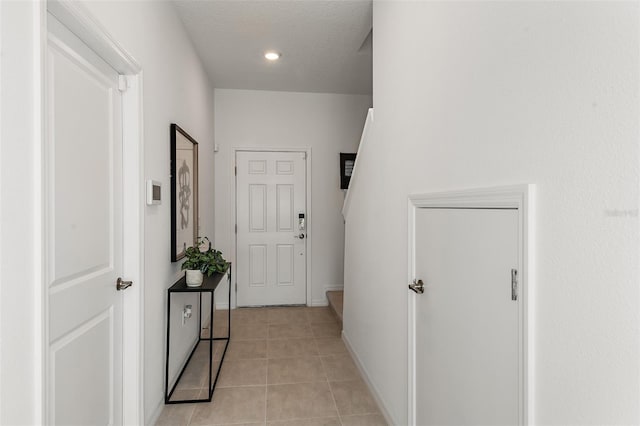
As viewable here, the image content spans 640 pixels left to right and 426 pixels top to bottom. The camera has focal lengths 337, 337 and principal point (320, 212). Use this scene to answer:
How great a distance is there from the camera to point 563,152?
78 cm

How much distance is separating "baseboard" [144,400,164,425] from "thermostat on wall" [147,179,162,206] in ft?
3.96

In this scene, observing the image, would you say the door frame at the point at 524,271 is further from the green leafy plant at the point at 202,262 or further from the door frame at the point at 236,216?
the door frame at the point at 236,216

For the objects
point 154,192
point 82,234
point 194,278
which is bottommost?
point 194,278

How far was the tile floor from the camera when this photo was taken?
6.63 ft

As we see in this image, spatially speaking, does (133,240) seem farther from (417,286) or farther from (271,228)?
(271,228)

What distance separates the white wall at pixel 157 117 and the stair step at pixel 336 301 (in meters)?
1.49

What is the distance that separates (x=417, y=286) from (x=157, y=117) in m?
1.76

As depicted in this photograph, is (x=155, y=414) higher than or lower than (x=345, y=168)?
lower

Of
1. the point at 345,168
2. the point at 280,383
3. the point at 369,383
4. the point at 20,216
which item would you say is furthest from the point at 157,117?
the point at 345,168

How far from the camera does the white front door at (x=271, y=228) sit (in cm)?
421

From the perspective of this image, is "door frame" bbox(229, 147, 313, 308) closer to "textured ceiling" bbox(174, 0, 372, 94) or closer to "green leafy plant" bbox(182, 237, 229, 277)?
"textured ceiling" bbox(174, 0, 372, 94)

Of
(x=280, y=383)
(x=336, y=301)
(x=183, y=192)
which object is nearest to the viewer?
(x=280, y=383)

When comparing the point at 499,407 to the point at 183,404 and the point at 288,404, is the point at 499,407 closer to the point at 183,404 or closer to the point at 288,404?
the point at 288,404

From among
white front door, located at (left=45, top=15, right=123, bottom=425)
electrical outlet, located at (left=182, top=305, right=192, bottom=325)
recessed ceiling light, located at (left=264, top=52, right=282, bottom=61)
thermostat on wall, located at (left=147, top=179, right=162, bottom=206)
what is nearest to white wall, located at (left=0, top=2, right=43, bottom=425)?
white front door, located at (left=45, top=15, right=123, bottom=425)
